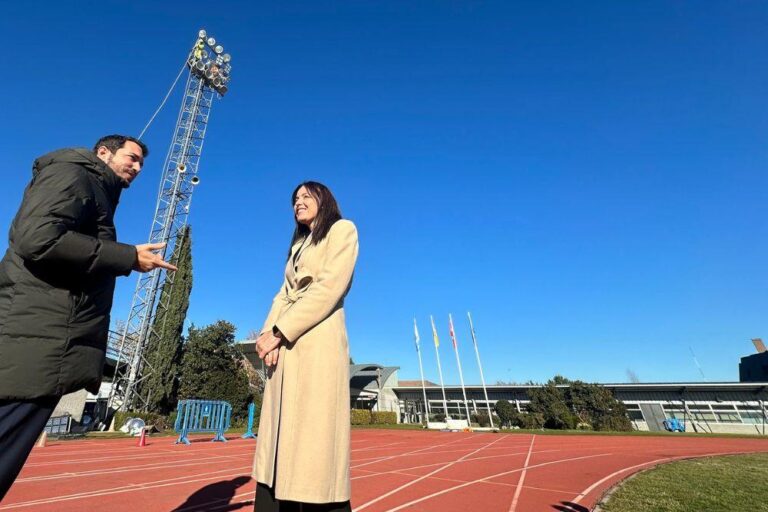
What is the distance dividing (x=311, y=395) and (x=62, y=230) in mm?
1236

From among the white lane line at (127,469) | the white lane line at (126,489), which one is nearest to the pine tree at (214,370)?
the white lane line at (127,469)

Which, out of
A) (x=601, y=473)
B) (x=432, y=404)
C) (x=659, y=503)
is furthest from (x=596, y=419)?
(x=659, y=503)

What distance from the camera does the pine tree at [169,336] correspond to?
22.1 metres

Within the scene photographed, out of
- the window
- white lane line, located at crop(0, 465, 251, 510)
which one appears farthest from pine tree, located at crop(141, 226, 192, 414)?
the window

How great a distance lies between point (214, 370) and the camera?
905 inches

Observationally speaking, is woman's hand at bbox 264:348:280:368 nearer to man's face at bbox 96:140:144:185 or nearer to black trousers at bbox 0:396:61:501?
black trousers at bbox 0:396:61:501

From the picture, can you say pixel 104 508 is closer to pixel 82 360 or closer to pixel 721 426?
pixel 82 360

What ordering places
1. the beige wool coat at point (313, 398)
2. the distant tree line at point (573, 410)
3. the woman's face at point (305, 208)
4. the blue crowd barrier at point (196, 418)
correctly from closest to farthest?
1. the beige wool coat at point (313, 398)
2. the woman's face at point (305, 208)
3. the blue crowd barrier at point (196, 418)
4. the distant tree line at point (573, 410)

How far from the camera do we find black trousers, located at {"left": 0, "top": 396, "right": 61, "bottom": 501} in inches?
57.0

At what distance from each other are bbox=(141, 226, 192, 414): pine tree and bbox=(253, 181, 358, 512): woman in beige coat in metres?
24.3

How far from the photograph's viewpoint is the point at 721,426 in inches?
997

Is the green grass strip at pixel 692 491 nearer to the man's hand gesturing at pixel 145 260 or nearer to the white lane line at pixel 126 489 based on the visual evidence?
the man's hand gesturing at pixel 145 260

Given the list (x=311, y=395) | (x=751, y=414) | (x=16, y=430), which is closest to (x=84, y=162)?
(x=16, y=430)

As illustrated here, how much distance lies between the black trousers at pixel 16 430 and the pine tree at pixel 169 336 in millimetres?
24042
